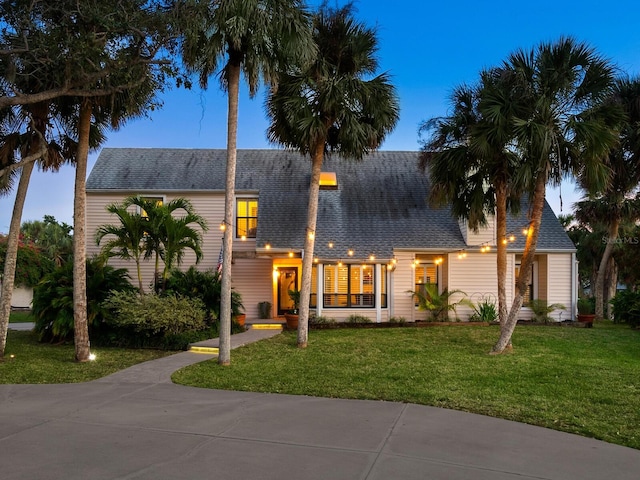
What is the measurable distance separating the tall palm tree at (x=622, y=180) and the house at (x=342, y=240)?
2.85 meters

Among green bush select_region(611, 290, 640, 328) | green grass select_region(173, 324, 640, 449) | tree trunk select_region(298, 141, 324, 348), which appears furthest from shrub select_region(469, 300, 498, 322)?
tree trunk select_region(298, 141, 324, 348)

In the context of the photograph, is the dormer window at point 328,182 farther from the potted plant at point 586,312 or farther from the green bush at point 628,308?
the green bush at point 628,308

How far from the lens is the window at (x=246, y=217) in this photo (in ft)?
62.5

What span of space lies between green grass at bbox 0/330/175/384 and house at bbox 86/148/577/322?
237 inches

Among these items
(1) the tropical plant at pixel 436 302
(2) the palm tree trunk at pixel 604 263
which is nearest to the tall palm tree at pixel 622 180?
(2) the palm tree trunk at pixel 604 263

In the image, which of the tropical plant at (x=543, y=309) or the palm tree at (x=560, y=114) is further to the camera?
the tropical plant at (x=543, y=309)

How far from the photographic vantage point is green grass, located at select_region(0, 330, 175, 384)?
29.2 ft

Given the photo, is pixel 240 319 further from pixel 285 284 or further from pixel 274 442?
pixel 274 442

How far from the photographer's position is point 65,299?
42.3 ft

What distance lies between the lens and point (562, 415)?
642 cm

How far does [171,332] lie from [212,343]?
3.94ft

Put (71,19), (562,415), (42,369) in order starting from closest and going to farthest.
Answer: (562,415)
(71,19)
(42,369)

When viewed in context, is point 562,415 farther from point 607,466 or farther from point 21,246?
point 21,246

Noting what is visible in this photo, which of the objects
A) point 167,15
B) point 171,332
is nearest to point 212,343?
point 171,332
